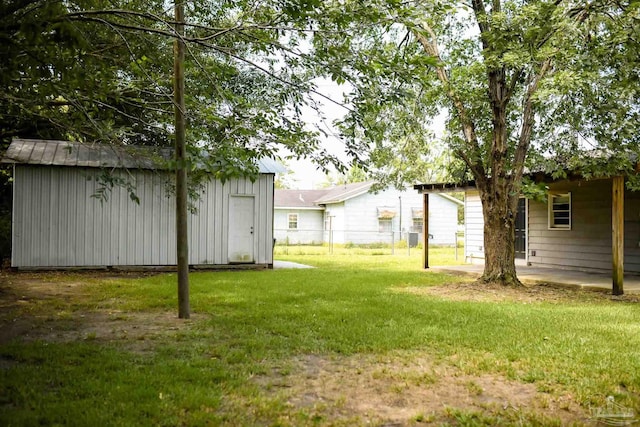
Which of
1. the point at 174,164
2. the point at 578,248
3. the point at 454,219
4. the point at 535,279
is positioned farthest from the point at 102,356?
the point at 454,219

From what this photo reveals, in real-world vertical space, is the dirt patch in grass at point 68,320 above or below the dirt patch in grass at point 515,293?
above

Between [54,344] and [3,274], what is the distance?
7.98 m

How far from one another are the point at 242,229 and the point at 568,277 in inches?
323

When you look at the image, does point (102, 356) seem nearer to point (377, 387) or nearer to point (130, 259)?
point (377, 387)

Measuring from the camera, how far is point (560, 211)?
14.4 metres

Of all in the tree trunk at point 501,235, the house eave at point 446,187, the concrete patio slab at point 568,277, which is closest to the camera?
the concrete patio slab at point 568,277

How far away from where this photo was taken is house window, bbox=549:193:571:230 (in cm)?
1411

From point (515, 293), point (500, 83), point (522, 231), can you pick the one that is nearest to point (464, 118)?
point (500, 83)

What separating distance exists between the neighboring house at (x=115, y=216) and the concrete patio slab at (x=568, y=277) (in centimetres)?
541

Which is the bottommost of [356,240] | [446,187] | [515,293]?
[515,293]

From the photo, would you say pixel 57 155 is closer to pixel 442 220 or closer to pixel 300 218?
pixel 300 218

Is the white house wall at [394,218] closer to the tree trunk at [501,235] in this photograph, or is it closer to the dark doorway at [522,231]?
the dark doorway at [522,231]

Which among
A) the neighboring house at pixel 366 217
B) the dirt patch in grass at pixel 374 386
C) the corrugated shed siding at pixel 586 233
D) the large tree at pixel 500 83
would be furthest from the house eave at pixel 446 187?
the neighboring house at pixel 366 217

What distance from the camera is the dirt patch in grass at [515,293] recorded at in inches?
361
